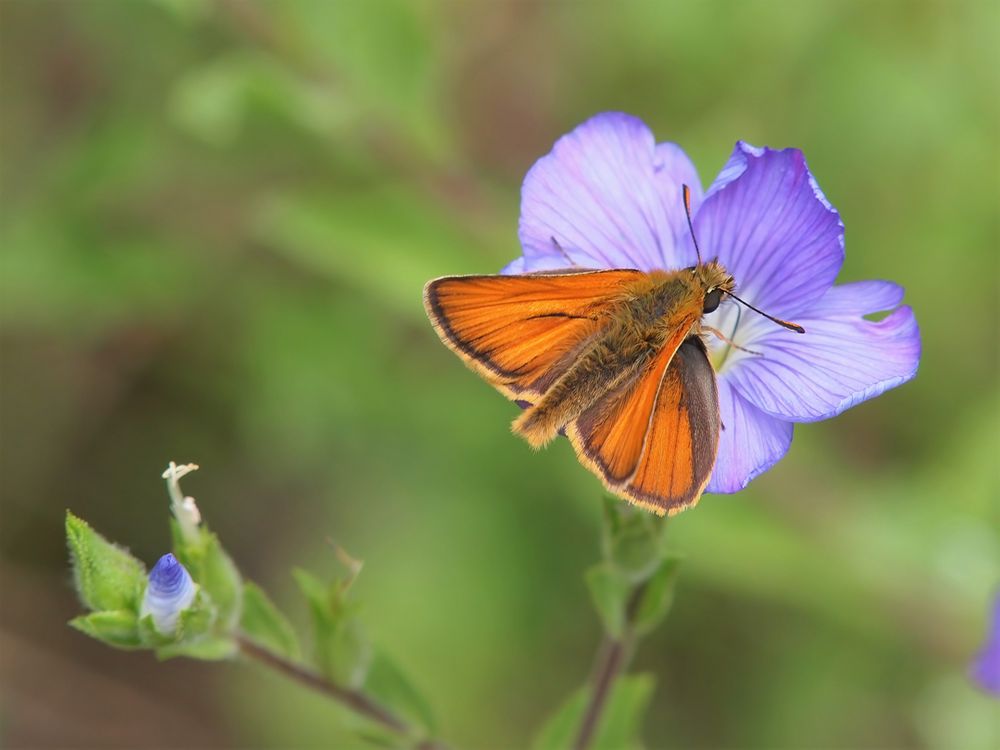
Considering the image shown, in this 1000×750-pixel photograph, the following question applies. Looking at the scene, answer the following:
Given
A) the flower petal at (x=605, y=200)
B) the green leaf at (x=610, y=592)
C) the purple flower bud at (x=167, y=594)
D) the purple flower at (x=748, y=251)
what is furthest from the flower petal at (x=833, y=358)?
the purple flower bud at (x=167, y=594)

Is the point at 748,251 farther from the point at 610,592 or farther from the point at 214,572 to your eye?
the point at 214,572

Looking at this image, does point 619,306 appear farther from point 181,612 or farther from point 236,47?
point 236,47

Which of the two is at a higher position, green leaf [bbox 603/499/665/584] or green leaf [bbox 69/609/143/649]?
green leaf [bbox 603/499/665/584]

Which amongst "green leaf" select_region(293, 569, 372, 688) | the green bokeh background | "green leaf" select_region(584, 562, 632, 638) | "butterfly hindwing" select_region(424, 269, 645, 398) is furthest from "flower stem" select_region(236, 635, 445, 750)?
the green bokeh background

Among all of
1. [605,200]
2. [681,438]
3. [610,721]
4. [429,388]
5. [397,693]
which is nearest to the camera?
[681,438]

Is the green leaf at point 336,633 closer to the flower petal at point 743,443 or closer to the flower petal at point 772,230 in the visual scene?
the flower petal at point 743,443

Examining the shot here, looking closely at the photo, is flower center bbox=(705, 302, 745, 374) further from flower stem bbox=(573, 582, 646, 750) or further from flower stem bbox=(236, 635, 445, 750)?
flower stem bbox=(236, 635, 445, 750)

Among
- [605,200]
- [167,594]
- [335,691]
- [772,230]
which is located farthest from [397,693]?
[772,230]
